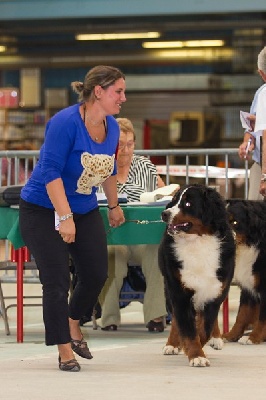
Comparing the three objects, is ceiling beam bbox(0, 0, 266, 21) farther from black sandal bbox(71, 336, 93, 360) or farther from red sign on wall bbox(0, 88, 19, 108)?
black sandal bbox(71, 336, 93, 360)

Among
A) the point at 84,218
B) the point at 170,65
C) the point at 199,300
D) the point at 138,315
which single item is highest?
Answer: the point at 170,65

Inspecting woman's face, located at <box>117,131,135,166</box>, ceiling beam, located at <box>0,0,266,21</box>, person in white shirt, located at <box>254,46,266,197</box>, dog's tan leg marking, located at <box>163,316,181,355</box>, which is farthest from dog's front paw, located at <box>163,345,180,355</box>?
ceiling beam, located at <box>0,0,266,21</box>

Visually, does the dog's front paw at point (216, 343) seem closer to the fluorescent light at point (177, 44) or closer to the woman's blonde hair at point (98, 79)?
the woman's blonde hair at point (98, 79)

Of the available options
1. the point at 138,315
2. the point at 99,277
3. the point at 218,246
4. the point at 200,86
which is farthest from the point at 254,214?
the point at 200,86

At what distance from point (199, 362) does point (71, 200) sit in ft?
3.54

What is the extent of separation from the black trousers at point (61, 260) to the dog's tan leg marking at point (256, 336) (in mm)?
1334

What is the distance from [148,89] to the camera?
1571 cm

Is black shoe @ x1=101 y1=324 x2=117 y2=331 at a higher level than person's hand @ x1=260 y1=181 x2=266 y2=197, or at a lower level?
lower

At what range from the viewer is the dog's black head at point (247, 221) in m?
6.77

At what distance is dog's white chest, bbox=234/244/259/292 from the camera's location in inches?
269

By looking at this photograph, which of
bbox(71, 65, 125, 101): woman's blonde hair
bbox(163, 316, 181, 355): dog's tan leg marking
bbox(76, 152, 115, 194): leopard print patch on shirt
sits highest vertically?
bbox(71, 65, 125, 101): woman's blonde hair

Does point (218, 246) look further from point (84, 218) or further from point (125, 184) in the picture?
point (125, 184)

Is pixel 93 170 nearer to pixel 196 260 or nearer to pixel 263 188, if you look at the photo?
pixel 196 260

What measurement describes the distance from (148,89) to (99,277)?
10.0 metres
